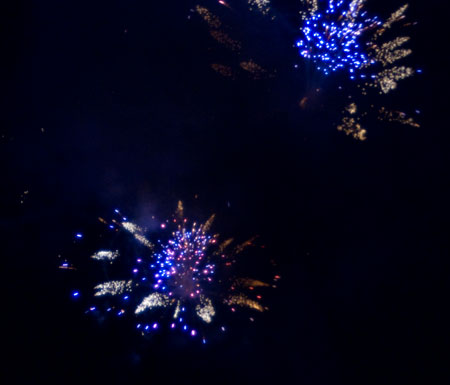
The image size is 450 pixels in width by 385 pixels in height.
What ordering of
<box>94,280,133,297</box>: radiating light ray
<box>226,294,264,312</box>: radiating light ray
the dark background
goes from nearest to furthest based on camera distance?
the dark background < <box>94,280,133,297</box>: radiating light ray < <box>226,294,264,312</box>: radiating light ray

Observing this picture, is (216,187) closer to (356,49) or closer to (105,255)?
(105,255)

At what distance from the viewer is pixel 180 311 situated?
3.05m

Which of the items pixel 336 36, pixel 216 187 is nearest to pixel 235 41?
pixel 336 36

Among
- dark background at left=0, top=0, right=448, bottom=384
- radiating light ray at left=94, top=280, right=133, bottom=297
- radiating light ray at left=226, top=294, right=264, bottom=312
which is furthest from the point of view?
radiating light ray at left=226, top=294, right=264, bottom=312

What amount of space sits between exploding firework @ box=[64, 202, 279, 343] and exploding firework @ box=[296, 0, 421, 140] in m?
1.86

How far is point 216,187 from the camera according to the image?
10.6ft

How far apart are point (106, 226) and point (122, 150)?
0.78m

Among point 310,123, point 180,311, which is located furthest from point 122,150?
point 310,123

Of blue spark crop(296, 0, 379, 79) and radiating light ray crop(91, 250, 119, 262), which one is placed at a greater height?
blue spark crop(296, 0, 379, 79)

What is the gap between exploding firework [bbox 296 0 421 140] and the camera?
2.88 meters

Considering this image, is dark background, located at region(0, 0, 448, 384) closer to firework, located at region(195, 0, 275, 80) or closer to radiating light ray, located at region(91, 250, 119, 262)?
firework, located at region(195, 0, 275, 80)

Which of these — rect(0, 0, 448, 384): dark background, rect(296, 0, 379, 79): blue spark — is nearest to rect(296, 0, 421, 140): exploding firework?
rect(296, 0, 379, 79): blue spark

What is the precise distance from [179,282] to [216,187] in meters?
1.06

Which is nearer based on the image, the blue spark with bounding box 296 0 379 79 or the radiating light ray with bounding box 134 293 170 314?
the blue spark with bounding box 296 0 379 79
